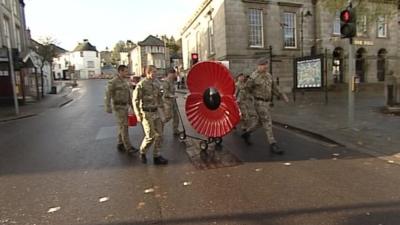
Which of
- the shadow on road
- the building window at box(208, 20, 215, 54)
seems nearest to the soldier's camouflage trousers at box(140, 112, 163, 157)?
the shadow on road

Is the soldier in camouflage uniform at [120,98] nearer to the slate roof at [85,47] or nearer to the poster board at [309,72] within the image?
the poster board at [309,72]

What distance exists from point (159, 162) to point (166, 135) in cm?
314

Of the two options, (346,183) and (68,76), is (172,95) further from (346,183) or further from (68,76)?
(68,76)

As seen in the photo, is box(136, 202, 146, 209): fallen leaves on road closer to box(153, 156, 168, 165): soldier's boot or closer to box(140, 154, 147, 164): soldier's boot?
box(153, 156, 168, 165): soldier's boot

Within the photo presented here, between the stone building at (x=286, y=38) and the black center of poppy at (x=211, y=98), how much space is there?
20.9 metres

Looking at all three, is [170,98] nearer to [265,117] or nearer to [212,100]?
[212,100]

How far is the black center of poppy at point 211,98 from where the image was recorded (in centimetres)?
706

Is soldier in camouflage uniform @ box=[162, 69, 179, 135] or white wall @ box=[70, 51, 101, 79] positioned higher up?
white wall @ box=[70, 51, 101, 79]

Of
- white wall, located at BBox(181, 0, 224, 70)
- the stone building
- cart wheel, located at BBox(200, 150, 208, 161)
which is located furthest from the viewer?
white wall, located at BBox(181, 0, 224, 70)

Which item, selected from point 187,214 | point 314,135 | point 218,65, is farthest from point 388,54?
point 187,214

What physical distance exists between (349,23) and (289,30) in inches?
876

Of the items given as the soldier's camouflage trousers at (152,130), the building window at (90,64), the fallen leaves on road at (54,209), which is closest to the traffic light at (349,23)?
the soldier's camouflage trousers at (152,130)

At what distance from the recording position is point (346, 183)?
505 centimetres

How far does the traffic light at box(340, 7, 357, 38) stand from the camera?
8750 mm
